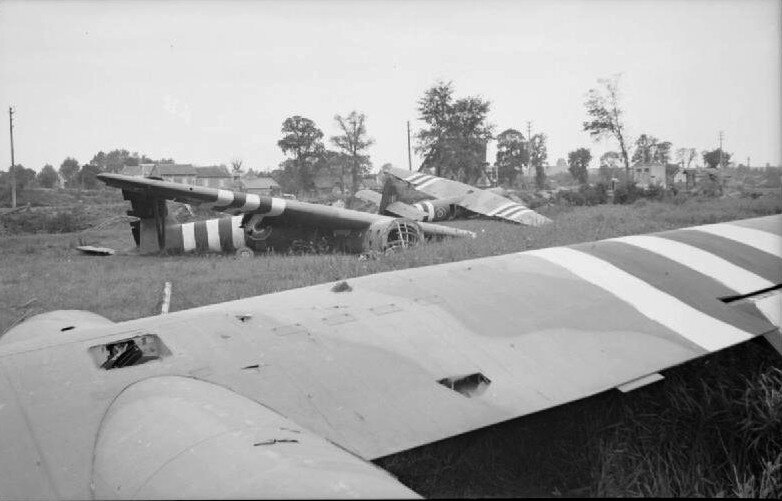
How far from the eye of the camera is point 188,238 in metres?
15.5

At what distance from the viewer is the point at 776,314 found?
14.5ft

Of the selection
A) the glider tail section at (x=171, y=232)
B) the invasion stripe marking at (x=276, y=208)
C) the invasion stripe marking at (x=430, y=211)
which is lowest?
the invasion stripe marking at (x=430, y=211)

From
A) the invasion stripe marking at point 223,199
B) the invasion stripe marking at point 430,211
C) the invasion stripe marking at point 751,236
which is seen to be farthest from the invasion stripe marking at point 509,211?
the invasion stripe marking at point 751,236

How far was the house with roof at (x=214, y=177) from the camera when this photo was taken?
1618 inches

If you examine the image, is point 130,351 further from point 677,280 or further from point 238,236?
point 238,236

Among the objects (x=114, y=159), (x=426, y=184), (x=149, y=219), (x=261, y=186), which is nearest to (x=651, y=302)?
(x=149, y=219)

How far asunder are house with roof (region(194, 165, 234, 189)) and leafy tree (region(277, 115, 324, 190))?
7347 mm

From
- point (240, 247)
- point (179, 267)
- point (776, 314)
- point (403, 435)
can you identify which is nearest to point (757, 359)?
point (776, 314)

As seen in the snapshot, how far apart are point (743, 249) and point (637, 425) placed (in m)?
2.56

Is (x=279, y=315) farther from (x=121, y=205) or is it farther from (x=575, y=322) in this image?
(x=121, y=205)

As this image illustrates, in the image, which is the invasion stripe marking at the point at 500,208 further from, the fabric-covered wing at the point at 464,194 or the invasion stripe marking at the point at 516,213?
the invasion stripe marking at the point at 516,213

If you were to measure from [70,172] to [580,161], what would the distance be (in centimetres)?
5342

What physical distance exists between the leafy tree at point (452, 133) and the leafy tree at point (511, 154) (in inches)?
822

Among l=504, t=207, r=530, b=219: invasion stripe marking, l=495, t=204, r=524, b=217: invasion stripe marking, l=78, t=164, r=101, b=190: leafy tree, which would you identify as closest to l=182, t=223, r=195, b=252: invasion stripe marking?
l=504, t=207, r=530, b=219: invasion stripe marking
